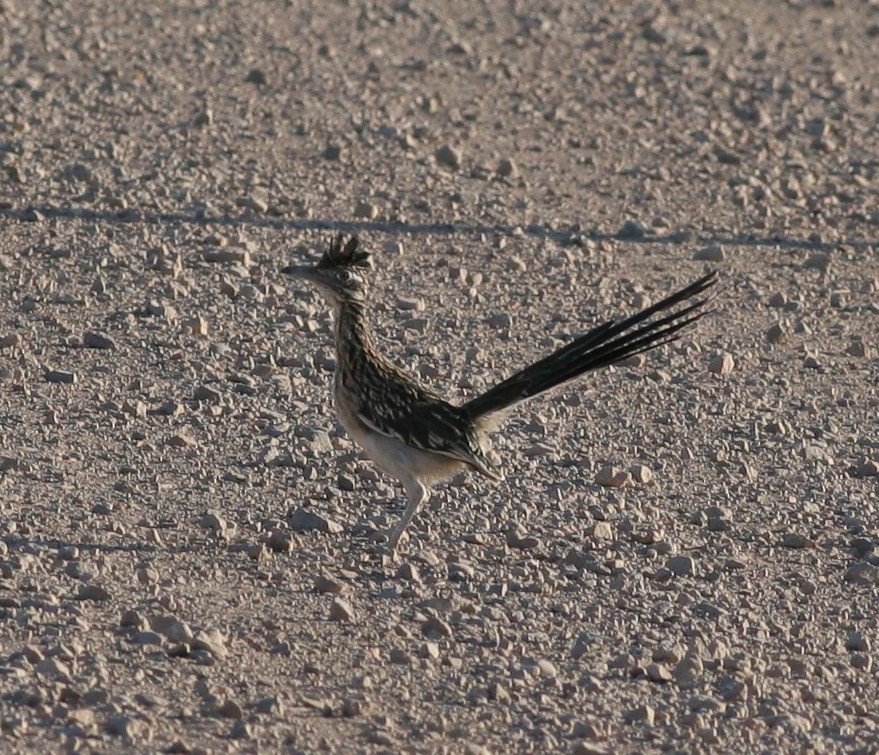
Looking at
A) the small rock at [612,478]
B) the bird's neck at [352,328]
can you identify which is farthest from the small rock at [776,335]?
the bird's neck at [352,328]

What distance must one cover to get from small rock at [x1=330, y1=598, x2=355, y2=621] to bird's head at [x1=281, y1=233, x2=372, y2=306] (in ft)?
5.48

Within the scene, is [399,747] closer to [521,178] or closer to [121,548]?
[121,548]

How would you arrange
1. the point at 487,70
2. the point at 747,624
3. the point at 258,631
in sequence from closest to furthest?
the point at 258,631 < the point at 747,624 < the point at 487,70

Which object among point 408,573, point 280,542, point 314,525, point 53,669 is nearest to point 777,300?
point 314,525

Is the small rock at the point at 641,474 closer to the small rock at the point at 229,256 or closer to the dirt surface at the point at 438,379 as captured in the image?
the dirt surface at the point at 438,379

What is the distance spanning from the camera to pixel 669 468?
9.66 meters

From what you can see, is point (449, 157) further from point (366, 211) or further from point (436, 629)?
point (436, 629)

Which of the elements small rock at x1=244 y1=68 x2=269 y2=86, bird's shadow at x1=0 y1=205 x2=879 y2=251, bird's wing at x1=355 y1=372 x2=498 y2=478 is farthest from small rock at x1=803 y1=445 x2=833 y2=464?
small rock at x1=244 y1=68 x2=269 y2=86

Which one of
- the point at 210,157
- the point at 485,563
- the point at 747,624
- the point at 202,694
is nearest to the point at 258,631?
the point at 202,694

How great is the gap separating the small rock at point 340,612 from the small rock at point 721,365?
4.00 meters

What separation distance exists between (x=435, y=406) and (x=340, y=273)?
76 cm

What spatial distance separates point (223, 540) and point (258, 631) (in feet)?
2.99

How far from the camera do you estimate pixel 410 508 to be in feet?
27.4

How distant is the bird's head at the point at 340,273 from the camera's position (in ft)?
28.7
